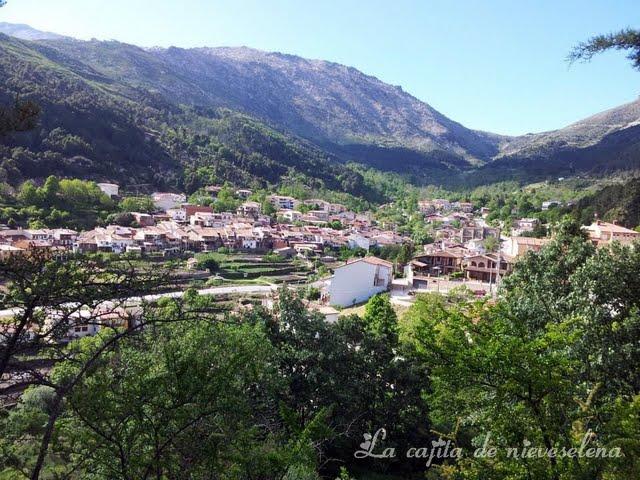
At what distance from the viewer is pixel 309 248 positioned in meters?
46.1

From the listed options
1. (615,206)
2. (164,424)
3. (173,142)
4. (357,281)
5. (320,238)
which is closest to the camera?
(164,424)

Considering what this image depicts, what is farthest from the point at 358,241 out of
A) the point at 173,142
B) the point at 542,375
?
the point at 542,375

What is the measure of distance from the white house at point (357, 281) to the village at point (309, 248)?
7 centimetres

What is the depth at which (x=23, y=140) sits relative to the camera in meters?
55.2

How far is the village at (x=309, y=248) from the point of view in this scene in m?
31.2

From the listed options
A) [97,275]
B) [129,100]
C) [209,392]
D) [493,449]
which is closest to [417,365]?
[493,449]

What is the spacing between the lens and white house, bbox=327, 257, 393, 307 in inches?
1193

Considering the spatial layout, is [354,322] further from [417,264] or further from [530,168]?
[530,168]

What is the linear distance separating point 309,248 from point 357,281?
15.5 m

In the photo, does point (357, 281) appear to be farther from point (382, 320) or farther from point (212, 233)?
point (212, 233)

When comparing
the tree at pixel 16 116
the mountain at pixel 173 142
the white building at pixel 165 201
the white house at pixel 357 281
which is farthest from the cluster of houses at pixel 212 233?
the tree at pixel 16 116

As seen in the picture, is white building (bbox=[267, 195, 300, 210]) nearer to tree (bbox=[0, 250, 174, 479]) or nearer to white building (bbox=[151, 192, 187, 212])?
white building (bbox=[151, 192, 187, 212])

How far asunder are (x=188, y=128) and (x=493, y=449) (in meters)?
97.8

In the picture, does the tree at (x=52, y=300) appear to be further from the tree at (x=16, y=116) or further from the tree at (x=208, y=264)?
the tree at (x=208, y=264)
